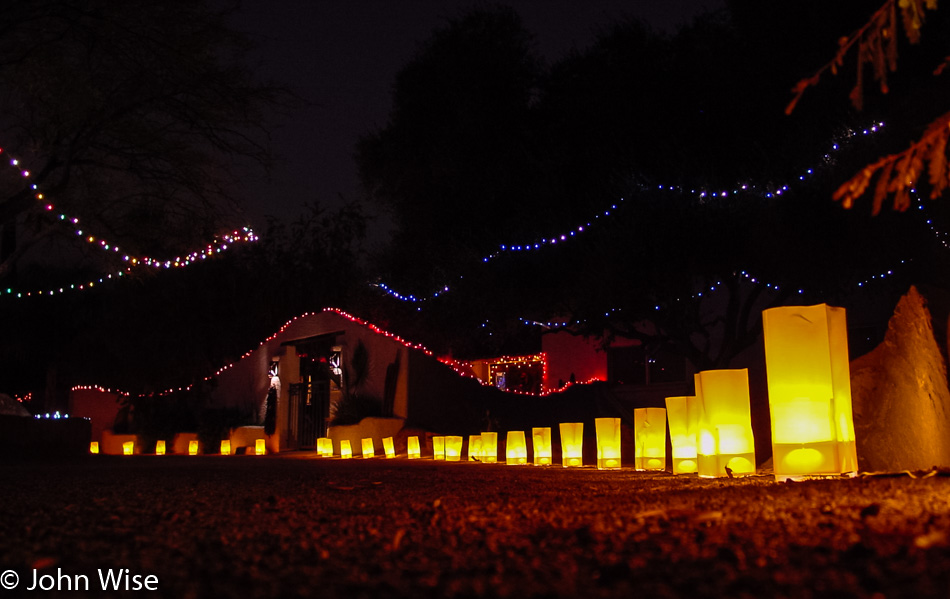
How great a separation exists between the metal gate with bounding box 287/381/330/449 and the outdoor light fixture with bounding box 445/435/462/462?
7.69m

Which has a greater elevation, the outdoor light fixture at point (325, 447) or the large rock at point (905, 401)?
the large rock at point (905, 401)

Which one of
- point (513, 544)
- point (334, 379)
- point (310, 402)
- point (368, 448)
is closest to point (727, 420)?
point (513, 544)

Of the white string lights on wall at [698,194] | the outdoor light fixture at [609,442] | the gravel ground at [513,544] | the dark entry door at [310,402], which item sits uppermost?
the white string lights on wall at [698,194]

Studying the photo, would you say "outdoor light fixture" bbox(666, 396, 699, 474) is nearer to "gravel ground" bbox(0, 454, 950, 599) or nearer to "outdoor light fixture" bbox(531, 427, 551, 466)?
"gravel ground" bbox(0, 454, 950, 599)

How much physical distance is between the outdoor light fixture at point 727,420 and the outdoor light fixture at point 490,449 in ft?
17.8

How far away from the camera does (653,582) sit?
2152mm

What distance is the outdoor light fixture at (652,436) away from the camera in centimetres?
787

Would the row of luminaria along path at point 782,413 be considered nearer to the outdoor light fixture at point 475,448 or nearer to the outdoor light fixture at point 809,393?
the outdoor light fixture at point 809,393

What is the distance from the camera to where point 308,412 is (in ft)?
63.9

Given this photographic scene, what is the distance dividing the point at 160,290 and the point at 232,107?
14.6 meters

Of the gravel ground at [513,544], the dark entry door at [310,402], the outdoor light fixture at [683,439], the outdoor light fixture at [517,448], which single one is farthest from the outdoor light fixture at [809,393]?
the dark entry door at [310,402]

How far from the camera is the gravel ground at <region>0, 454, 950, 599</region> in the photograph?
7.15 feet

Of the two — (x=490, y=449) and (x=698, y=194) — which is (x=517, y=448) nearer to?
(x=490, y=449)

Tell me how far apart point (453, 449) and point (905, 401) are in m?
7.34
